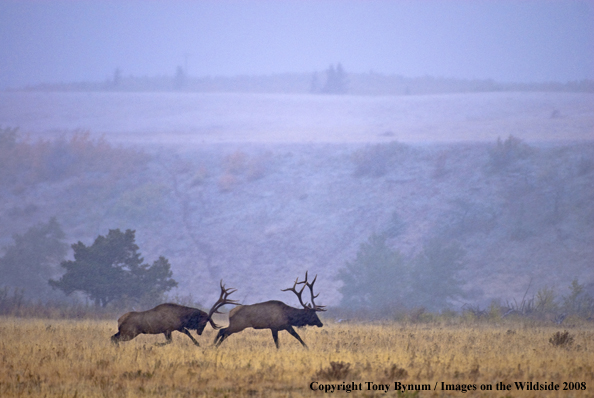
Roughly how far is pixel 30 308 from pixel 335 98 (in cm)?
9187

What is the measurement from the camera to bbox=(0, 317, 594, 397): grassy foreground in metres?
10.7

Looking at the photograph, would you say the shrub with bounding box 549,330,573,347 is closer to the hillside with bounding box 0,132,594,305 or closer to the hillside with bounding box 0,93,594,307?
the hillside with bounding box 0,93,594,307

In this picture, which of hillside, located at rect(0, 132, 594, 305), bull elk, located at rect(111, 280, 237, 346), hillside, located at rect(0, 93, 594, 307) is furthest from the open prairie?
bull elk, located at rect(111, 280, 237, 346)

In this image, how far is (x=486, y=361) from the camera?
13320 millimetres

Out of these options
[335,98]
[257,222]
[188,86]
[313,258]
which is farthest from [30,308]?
[188,86]

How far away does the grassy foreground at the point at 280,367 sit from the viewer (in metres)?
10.7

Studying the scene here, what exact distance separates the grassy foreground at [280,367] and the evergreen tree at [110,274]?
1089 centimetres

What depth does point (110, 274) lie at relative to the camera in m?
28.7

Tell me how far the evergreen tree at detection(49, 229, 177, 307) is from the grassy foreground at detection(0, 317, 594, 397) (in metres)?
10.9

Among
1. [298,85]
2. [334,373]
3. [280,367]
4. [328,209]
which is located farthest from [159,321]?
[298,85]

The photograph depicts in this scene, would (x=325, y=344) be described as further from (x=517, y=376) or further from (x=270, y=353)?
(x=517, y=376)

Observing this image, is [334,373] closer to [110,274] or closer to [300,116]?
[110,274]

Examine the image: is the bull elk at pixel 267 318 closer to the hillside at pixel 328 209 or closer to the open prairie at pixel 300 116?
the hillside at pixel 328 209

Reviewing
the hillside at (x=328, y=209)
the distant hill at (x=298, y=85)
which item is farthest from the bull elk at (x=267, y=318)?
the distant hill at (x=298, y=85)
